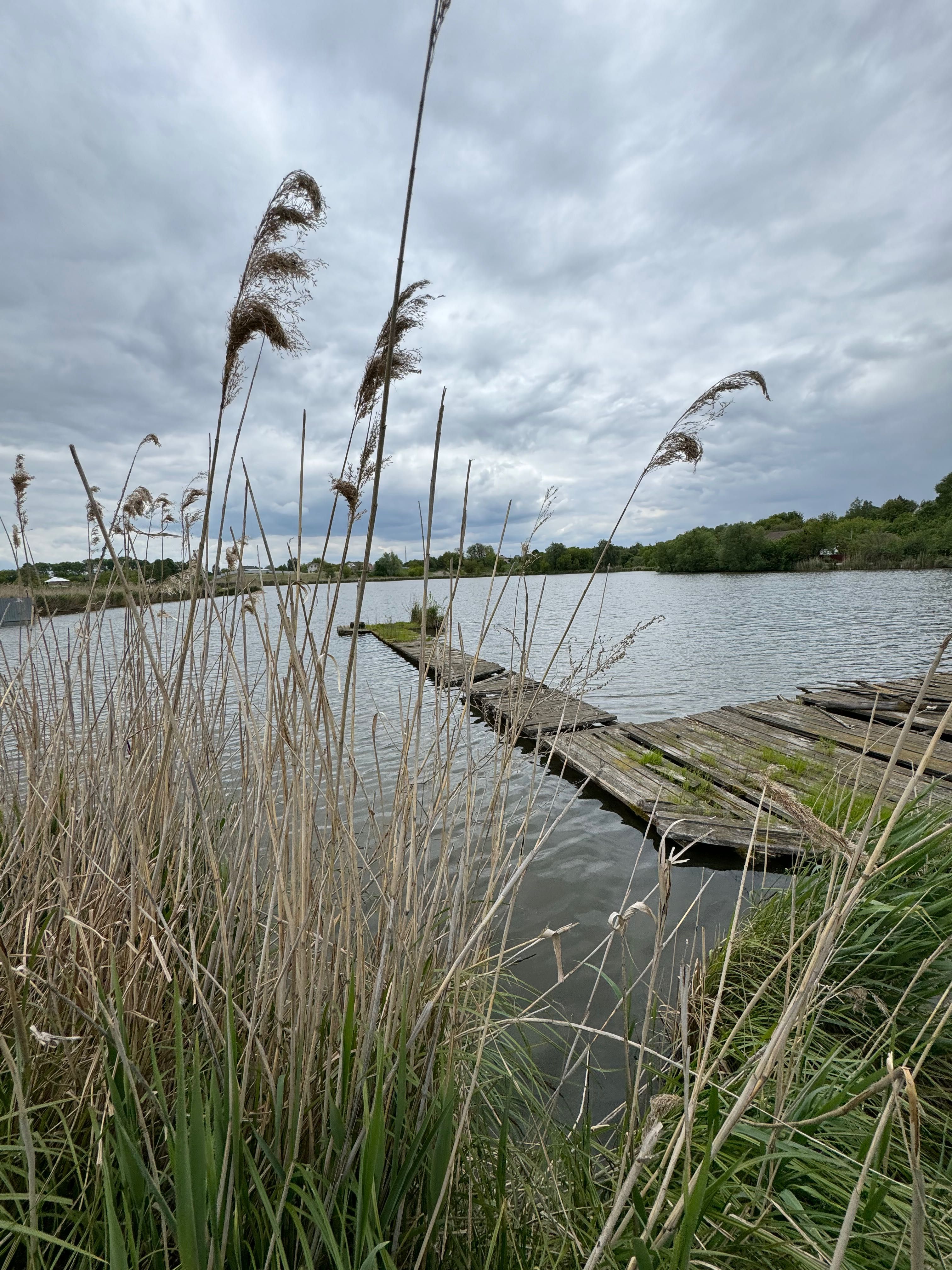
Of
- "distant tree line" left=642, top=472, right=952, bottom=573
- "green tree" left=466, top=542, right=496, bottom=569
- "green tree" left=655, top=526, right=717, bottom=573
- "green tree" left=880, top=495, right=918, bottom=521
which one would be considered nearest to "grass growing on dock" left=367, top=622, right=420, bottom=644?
"green tree" left=466, top=542, right=496, bottom=569

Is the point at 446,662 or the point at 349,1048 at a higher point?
the point at 446,662

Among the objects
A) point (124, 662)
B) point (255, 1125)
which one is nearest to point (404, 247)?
point (255, 1125)

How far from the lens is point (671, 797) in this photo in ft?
16.3

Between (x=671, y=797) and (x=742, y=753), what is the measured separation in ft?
5.45

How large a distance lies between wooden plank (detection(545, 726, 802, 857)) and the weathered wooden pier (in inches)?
0.5

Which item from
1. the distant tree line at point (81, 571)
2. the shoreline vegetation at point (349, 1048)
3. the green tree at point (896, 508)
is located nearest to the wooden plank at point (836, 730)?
the shoreline vegetation at point (349, 1048)

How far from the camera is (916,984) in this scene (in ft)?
7.00

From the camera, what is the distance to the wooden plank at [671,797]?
14.0 feet

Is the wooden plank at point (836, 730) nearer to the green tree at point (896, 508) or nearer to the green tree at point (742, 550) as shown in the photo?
the green tree at point (742, 550)

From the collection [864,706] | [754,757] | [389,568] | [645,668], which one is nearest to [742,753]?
[754,757]

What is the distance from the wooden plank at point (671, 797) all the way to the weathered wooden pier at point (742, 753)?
13 mm

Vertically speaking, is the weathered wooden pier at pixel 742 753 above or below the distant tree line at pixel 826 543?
below

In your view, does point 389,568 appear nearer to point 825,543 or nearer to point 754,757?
point 754,757

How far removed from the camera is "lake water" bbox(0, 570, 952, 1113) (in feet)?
11.6
